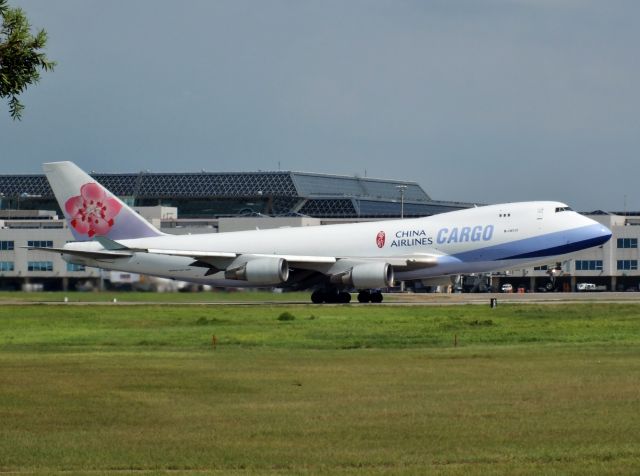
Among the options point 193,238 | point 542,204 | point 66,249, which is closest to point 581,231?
point 542,204

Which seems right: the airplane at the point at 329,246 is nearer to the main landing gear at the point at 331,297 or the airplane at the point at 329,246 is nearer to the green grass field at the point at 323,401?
the main landing gear at the point at 331,297

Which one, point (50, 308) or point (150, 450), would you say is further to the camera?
point (50, 308)

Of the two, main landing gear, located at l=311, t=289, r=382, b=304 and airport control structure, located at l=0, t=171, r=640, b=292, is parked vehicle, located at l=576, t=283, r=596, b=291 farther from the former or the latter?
main landing gear, located at l=311, t=289, r=382, b=304

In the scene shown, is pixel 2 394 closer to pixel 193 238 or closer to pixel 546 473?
pixel 546 473

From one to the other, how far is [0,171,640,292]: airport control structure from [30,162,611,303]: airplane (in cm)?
270

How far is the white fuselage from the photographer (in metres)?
71.1

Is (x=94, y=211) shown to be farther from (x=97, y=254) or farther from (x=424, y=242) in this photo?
(x=424, y=242)

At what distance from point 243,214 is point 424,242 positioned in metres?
84.9

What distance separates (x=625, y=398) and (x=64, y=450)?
10.7 meters

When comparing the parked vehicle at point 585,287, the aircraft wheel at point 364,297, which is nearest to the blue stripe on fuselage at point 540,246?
the aircraft wheel at point 364,297

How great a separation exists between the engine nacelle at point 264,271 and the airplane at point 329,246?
0.06 meters

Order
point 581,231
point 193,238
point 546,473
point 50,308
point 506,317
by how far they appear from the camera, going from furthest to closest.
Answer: point 193,238 → point 581,231 → point 50,308 → point 506,317 → point 546,473

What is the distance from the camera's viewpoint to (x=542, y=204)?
72.6 m

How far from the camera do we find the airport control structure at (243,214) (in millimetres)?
94375
